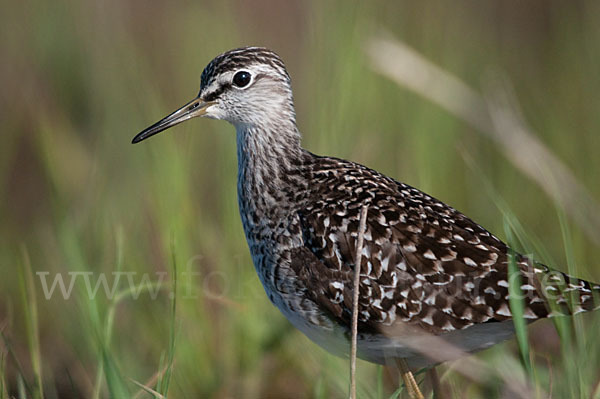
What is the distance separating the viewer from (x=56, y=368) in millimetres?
6699

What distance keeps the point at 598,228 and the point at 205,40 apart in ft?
15.4

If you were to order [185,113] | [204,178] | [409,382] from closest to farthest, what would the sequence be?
[409,382], [185,113], [204,178]

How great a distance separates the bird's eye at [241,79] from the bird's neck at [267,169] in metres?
0.31

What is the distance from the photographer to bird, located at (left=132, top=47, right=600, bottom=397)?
182 inches

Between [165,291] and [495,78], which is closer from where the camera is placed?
[165,291]

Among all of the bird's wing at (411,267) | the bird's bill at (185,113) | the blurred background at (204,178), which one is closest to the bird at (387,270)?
the bird's wing at (411,267)

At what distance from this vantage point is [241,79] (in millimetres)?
5711

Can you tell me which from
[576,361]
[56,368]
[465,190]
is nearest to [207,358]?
[56,368]

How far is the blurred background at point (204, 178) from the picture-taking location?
535cm

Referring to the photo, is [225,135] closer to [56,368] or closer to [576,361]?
[56,368]

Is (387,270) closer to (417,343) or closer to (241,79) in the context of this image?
(417,343)

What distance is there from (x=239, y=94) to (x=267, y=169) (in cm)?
56

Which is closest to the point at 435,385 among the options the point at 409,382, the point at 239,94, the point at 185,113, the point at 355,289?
the point at 409,382

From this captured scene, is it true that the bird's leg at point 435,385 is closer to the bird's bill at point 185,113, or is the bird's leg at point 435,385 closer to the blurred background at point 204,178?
the blurred background at point 204,178
